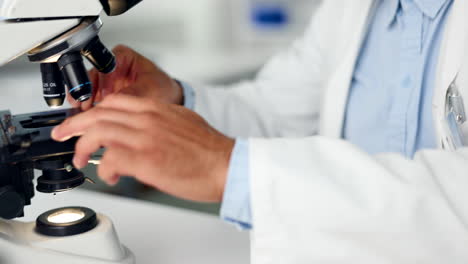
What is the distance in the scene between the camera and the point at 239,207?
0.65 m

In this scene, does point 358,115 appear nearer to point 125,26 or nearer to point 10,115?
point 10,115

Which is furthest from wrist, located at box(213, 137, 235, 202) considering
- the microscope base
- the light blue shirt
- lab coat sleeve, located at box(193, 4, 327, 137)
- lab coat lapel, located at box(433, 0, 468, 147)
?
lab coat sleeve, located at box(193, 4, 327, 137)

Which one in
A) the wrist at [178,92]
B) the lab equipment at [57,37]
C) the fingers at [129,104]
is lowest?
the wrist at [178,92]

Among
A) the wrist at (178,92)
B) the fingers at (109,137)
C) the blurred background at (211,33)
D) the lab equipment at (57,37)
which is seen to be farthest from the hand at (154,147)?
the blurred background at (211,33)

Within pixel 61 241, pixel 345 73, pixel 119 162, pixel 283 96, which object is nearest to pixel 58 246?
pixel 61 241

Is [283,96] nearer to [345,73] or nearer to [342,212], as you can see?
[345,73]

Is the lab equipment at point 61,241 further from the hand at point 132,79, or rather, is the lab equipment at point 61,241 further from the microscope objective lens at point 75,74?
the hand at point 132,79

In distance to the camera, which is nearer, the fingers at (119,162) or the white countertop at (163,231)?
the fingers at (119,162)

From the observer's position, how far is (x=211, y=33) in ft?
11.7

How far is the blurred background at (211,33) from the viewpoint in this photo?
290 cm

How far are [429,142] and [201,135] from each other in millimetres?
591

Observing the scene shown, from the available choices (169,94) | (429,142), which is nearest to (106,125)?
(169,94)

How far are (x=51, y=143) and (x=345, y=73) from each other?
2.17 feet

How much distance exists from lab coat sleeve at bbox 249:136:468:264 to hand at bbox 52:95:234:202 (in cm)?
5
